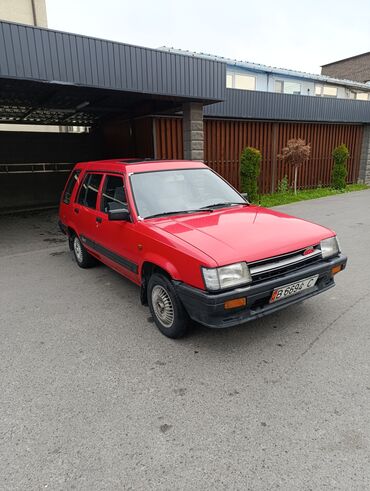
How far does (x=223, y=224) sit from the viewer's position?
347 centimetres

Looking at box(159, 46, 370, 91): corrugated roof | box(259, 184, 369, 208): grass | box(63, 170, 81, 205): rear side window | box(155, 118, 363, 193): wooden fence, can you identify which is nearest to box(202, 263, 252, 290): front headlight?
Answer: box(63, 170, 81, 205): rear side window

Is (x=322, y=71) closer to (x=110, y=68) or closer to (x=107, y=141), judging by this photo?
(x=107, y=141)

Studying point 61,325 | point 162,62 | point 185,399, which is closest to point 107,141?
point 162,62

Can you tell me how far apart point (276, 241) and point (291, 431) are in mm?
1578

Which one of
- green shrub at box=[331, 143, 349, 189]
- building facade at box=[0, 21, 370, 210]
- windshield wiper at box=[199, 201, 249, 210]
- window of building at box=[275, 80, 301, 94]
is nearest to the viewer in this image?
windshield wiper at box=[199, 201, 249, 210]

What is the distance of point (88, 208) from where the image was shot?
505cm

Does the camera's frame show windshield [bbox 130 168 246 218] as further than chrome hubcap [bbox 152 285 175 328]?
Yes

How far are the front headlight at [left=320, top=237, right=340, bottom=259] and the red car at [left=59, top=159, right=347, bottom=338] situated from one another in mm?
11

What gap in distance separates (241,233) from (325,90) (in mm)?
23969

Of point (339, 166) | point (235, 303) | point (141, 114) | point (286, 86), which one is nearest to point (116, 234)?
point (235, 303)

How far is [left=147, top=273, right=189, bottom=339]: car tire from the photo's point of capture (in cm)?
323

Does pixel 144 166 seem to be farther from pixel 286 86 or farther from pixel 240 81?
pixel 286 86

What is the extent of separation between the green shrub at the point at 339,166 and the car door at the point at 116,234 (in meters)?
12.8

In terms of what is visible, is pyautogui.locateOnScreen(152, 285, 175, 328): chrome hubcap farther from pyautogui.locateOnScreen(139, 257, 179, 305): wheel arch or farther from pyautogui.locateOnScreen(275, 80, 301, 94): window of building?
pyautogui.locateOnScreen(275, 80, 301, 94): window of building
